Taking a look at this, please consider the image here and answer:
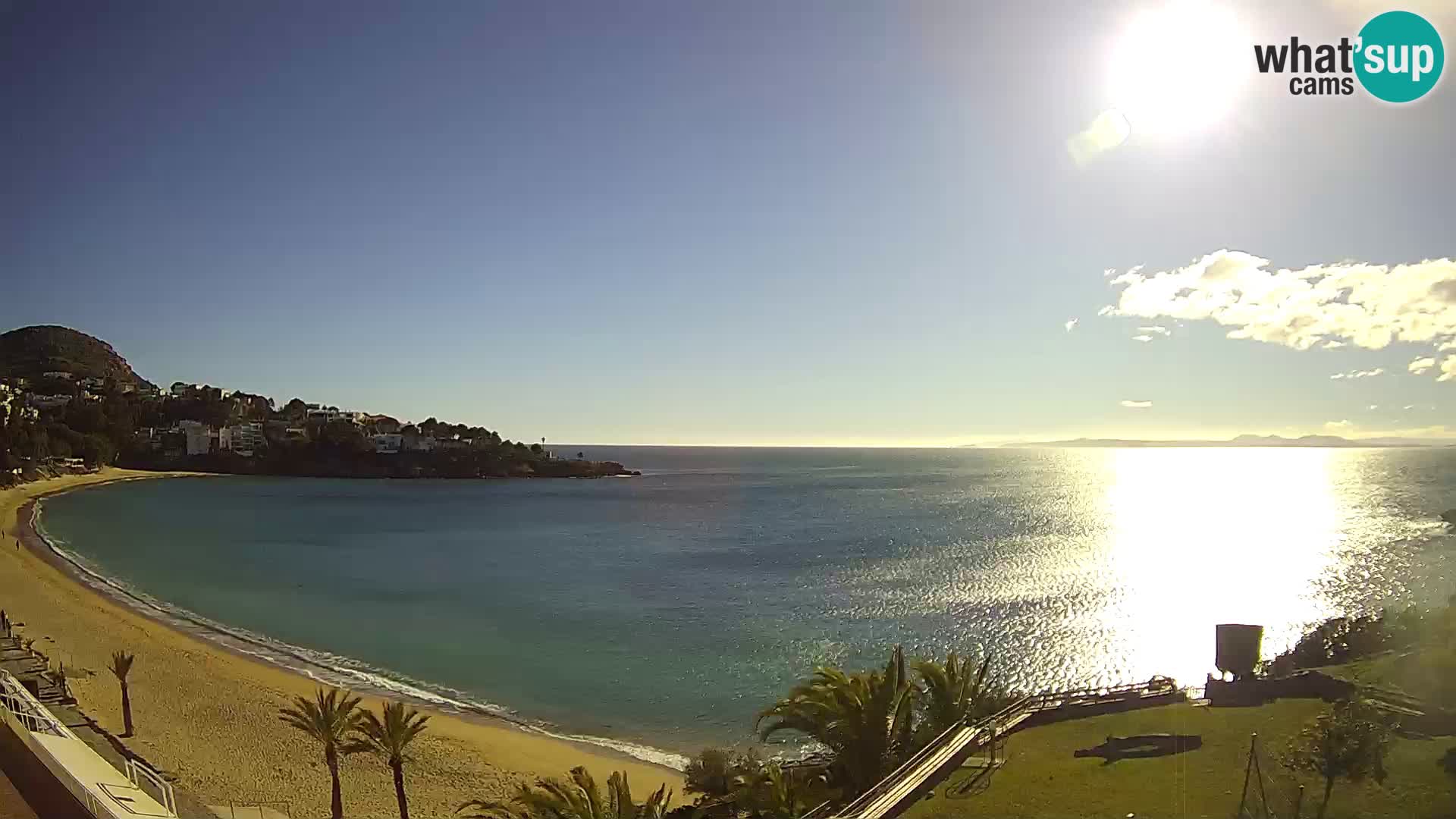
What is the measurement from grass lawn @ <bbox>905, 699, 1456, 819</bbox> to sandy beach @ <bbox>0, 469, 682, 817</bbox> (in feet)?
34.7

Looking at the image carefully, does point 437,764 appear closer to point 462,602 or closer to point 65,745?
point 65,745

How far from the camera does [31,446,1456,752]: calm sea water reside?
34969mm

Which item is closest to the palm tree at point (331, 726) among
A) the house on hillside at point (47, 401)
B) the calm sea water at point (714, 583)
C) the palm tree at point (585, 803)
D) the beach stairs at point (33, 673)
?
the palm tree at point (585, 803)

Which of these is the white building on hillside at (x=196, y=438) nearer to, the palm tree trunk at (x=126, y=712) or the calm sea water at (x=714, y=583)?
the calm sea water at (x=714, y=583)

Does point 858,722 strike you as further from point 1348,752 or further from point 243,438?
point 243,438

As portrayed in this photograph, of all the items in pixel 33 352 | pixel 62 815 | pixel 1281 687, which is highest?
pixel 33 352

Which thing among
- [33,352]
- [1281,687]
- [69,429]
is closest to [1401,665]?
[1281,687]

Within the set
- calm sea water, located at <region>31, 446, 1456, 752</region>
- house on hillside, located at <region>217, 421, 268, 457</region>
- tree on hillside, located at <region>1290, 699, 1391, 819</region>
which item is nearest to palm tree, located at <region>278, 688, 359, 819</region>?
calm sea water, located at <region>31, 446, 1456, 752</region>

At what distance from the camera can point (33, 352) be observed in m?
177

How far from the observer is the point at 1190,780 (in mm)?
12672

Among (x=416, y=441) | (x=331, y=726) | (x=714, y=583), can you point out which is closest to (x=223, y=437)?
(x=416, y=441)

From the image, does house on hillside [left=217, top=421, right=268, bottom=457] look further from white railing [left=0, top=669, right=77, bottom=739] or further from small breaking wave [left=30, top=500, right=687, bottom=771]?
white railing [left=0, top=669, right=77, bottom=739]

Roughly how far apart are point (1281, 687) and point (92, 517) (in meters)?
103

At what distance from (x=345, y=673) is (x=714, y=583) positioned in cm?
2534
